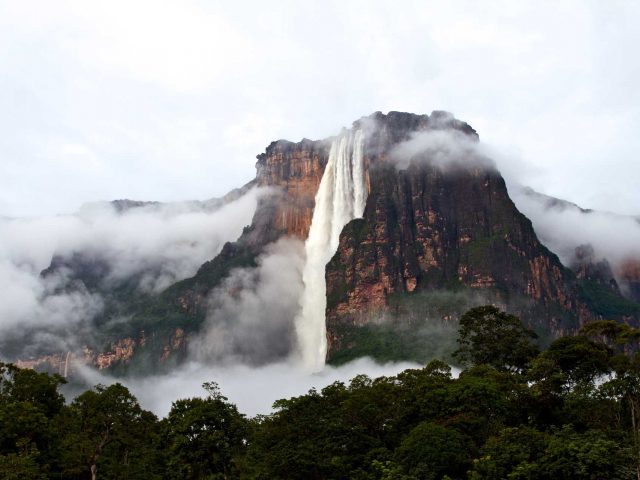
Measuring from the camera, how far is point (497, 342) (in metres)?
66.1

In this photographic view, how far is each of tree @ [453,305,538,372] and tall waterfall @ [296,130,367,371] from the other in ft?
296

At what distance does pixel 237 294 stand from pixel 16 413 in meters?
126

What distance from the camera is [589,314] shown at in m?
152

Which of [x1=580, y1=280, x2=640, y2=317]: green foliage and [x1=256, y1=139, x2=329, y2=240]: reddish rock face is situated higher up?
[x1=256, y1=139, x2=329, y2=240]: reddish rock face

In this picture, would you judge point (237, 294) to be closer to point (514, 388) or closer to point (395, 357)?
point (395, 357)

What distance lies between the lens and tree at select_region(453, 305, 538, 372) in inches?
2549

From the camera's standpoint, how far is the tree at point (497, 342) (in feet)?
212

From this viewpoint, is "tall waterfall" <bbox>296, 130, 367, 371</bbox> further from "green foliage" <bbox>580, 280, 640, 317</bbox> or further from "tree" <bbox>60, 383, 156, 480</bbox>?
"tree" <bbox>60, 383, 156, 480</bbox>

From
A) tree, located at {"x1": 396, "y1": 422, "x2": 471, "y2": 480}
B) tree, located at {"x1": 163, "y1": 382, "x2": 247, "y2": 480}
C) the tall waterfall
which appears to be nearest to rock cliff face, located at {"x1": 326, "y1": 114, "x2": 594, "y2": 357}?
the tall waterfall

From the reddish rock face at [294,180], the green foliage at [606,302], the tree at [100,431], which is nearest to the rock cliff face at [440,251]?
the green foliage at [606,302]

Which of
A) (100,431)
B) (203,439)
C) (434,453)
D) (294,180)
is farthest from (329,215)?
(434,453)

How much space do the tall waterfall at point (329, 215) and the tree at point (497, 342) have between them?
296ft

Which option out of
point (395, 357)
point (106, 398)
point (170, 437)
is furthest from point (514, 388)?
point (395, 357)

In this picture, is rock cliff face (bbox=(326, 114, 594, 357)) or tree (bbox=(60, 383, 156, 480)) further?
rock cliff face (bbox=(326, 114, 594, 357))
